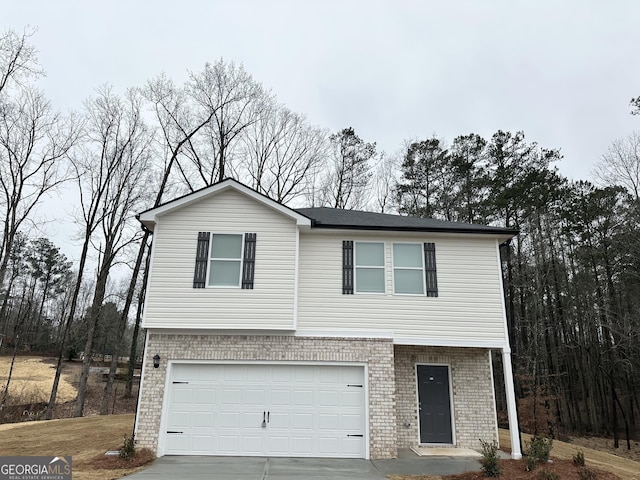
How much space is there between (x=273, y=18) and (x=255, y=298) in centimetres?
1100

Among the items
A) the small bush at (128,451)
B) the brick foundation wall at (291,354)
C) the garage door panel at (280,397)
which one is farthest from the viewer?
the garage door panel at (280,397)

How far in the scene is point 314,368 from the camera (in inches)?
381

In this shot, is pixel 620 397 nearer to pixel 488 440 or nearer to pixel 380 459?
pixel 488 440

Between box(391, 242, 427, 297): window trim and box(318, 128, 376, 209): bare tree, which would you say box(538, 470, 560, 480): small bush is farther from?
box(318, 128, 376, 209): bare tree

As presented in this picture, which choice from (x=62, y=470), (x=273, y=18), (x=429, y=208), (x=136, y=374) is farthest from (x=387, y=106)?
(x=136, y=374)

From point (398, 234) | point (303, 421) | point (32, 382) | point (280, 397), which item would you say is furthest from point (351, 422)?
point (32, 382)

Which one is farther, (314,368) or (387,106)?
(387,106)

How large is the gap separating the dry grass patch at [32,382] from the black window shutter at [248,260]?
1886 centimetres

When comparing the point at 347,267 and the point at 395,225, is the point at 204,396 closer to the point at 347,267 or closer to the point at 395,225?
the point at 347,267

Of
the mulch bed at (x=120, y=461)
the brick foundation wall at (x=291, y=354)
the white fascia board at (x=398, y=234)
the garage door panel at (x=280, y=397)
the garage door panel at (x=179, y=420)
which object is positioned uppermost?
the white fascia board at (x=398, y=234)

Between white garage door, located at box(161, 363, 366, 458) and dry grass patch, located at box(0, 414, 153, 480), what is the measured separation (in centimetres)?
118

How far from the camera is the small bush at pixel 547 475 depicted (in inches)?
273

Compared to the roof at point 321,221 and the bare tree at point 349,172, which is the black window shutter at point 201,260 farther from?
the bare tree at point 349,172

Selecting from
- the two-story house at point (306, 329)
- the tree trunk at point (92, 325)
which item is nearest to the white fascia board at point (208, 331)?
the two-story house at point (306, 329)
